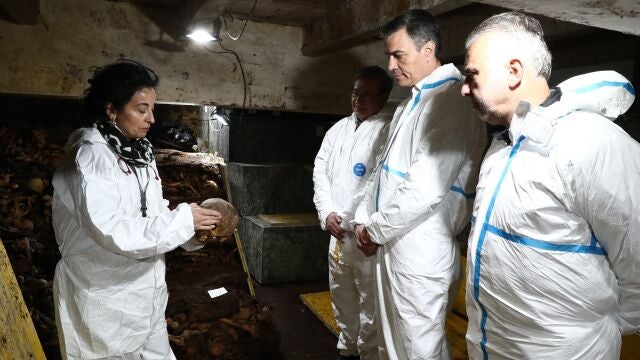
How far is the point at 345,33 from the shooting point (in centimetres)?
279

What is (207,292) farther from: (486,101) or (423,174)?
(486,101)

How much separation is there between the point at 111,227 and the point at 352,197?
171 centimetres

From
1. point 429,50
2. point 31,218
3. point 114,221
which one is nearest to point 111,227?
point 114,221

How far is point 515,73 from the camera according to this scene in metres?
1.28

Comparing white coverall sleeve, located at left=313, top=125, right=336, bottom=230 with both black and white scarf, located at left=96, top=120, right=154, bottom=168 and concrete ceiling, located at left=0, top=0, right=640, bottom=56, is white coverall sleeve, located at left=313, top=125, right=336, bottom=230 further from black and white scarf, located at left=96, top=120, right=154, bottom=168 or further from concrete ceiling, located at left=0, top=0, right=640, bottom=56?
black and white scarf, located at left=96, top=120, right=154, bottom=168

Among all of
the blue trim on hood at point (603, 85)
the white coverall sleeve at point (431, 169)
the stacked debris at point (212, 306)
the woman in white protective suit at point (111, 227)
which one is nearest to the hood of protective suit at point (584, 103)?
the blue trim on hood at point (603, 85)

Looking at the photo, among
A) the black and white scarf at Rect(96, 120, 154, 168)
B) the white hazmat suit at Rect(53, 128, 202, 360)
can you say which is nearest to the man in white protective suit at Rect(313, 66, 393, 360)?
the white hazmat suit at Rect(53, 128, 202, 360)

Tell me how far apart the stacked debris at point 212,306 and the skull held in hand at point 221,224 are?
74cm

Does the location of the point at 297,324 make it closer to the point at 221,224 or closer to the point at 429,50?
A: the point at 221,224

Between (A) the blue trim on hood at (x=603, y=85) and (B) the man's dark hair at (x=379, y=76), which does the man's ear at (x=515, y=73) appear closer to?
(A) the blue trim on hood at (x=603, y=85)

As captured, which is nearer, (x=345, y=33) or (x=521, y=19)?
(x=521, y=19)

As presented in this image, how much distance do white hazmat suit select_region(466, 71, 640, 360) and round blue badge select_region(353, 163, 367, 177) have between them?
153cm

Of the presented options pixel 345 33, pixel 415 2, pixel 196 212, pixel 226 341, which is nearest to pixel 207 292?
pixel 226 341

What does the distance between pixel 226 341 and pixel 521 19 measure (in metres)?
2.80
